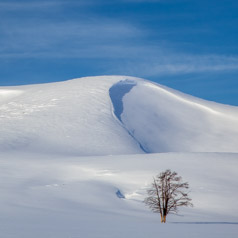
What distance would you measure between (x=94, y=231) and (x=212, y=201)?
23.3 m

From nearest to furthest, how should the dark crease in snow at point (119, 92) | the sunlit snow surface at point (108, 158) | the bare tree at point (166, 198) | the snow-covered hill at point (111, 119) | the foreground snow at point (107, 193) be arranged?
1. the foreground snow at point (107, 193)
2. the sunlit snow surface at point (108, 158)
3. the bare tree at point (166, 198)
4. the snow-covered hill at point (111, 119)
5. the dark crease in snow at point (119, 92)

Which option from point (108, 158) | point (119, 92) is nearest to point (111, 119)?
point (119, 92)

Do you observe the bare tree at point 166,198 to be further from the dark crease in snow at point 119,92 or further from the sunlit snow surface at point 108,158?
the dark crease in snow at point 119,92

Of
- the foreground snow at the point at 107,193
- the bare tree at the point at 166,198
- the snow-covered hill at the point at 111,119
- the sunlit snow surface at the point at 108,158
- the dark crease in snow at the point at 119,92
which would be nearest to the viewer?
the foreground snow at the point at 107,193

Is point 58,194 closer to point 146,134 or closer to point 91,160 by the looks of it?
point 91,160

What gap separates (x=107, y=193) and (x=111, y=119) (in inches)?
1815

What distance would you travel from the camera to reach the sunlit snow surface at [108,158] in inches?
1125

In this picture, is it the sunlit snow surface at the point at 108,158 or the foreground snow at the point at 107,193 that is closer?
the foreground snow at the point at 107,193

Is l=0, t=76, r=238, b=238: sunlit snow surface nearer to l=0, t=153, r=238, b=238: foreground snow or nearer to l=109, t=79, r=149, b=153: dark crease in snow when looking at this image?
l=0, t=153, r=238, b=238: foreground snow

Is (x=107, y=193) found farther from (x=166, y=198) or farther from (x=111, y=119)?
(x=111, y=119)

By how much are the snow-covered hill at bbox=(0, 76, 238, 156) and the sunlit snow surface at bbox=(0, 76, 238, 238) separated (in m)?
0.19

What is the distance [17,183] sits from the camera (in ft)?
144

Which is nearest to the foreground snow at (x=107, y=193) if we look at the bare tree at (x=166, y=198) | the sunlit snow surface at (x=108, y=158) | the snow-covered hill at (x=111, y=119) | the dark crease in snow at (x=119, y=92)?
the sunlit snow surface at (x=108, y=158)

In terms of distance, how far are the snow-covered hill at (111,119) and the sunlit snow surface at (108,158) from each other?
19cm
